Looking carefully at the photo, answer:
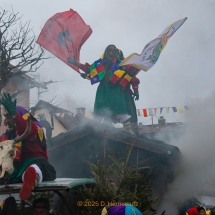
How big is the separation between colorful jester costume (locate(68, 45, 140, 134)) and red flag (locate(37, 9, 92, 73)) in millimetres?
348

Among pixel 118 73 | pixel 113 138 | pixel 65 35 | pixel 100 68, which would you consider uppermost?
pixel 65 35

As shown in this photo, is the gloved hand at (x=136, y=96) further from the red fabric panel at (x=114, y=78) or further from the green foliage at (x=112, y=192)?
the green foliage at (x=112, y=192)

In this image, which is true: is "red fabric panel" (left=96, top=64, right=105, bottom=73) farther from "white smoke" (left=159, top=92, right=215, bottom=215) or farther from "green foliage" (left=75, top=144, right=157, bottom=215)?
"green foliage" (left=75, top=144, right=157, bottom=215)

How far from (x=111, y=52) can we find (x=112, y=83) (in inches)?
25.9

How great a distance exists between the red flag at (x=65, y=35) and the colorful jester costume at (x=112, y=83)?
35 cm

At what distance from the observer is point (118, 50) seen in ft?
34.4

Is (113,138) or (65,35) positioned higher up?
(65,35)

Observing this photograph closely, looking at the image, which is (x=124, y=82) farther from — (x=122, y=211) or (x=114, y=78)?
(x=122, y=211)

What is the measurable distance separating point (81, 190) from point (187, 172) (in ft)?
12.1

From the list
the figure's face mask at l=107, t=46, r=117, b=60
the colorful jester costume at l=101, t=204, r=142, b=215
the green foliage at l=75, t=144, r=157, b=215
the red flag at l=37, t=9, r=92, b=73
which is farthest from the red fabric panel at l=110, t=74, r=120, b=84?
the colorful jester costume at l=101, t=204, r=142, b=215

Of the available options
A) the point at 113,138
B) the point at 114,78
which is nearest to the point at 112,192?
the point at 113,138

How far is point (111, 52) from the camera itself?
10.4 metres

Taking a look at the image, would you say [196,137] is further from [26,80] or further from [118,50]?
[26,80]

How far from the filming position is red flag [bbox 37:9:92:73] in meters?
10.1
